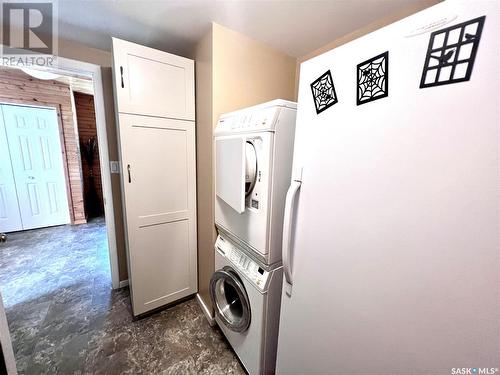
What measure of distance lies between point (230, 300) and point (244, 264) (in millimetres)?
514

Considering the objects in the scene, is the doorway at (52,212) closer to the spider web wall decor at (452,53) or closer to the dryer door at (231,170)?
the dryer door at (231,170)

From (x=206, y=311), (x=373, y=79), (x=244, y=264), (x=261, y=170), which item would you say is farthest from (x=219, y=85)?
(x=206, y=311)

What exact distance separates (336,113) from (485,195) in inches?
17.1

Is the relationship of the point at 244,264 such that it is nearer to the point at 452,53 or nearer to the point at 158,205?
the point at 158,205

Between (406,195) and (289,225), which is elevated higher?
(406,195)

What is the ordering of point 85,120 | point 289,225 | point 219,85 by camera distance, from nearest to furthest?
point 289,225
point 219,85
point 85,120

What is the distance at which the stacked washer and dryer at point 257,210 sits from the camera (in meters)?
1.07

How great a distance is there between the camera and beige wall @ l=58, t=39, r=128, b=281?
179 centimetres

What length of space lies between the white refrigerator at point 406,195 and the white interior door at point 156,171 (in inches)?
49.6

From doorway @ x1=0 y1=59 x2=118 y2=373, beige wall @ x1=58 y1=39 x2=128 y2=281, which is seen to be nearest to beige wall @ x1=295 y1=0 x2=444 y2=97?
beige wall @ x1=58 y1=39 x2=128 y2=281

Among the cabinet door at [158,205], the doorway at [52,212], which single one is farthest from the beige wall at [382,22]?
the doorway at [52,212]

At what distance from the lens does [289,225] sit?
0.87 m

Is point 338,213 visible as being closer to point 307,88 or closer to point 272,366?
point 307,88

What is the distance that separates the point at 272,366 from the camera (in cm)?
130
